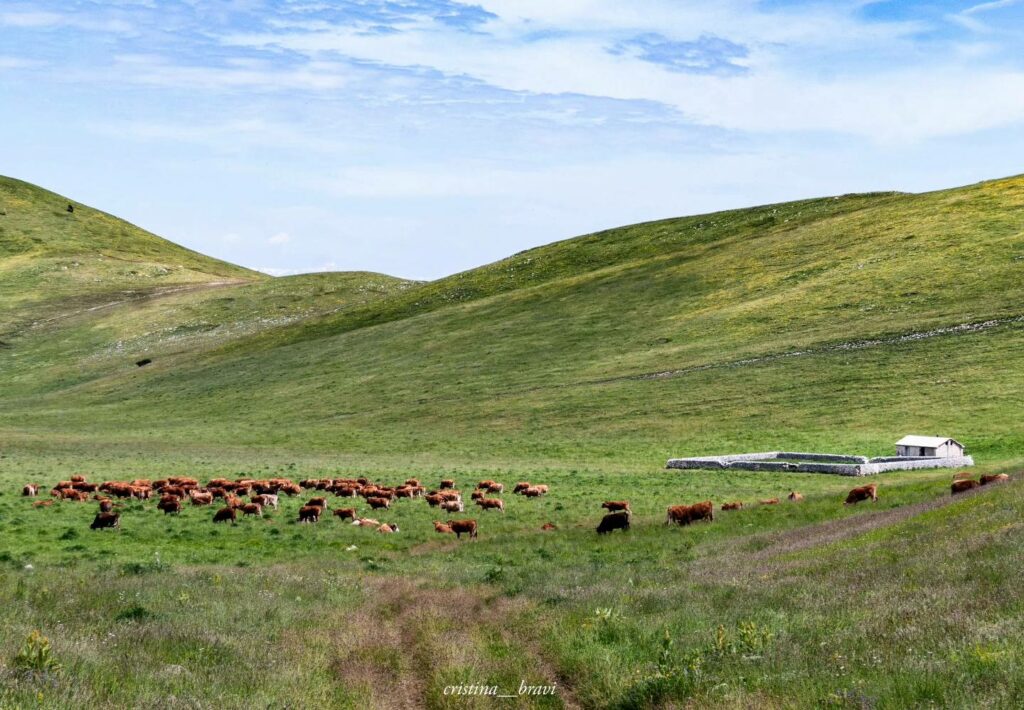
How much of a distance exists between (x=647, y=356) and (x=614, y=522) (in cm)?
5310

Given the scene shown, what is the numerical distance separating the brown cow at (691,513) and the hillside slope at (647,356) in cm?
2089

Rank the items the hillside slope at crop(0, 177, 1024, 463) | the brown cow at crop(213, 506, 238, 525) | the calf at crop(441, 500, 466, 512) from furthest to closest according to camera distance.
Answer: the hillside slope at crop(0, 177, 1024, 463)
the calf at crop(441, 500, 466, 512)
the brown cow at crop(213, 506, 238, 525)

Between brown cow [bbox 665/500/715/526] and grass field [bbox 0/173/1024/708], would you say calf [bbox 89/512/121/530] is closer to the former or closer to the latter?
grass field [bbox 0/173/1024/708]

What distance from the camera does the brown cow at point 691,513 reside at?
3031cm

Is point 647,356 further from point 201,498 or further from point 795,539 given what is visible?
point 795,539

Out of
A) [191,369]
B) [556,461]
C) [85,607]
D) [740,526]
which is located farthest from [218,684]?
[191,369]

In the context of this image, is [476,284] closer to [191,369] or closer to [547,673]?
[191,369]

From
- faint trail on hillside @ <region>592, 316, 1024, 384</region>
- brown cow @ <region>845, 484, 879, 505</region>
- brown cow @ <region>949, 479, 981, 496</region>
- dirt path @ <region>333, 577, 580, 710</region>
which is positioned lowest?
brown cow @ <region>845, 484, 879, 505</region>

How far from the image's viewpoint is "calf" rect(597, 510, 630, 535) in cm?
2973

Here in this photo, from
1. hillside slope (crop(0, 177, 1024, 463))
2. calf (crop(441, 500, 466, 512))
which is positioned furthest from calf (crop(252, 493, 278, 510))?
hillside slope (crop(0, 177, 1024, 463))

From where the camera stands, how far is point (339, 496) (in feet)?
125

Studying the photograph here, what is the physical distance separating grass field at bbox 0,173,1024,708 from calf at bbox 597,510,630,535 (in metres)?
0.78

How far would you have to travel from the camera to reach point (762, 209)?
448ft

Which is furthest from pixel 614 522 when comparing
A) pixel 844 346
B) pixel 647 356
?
pixel 647 356
